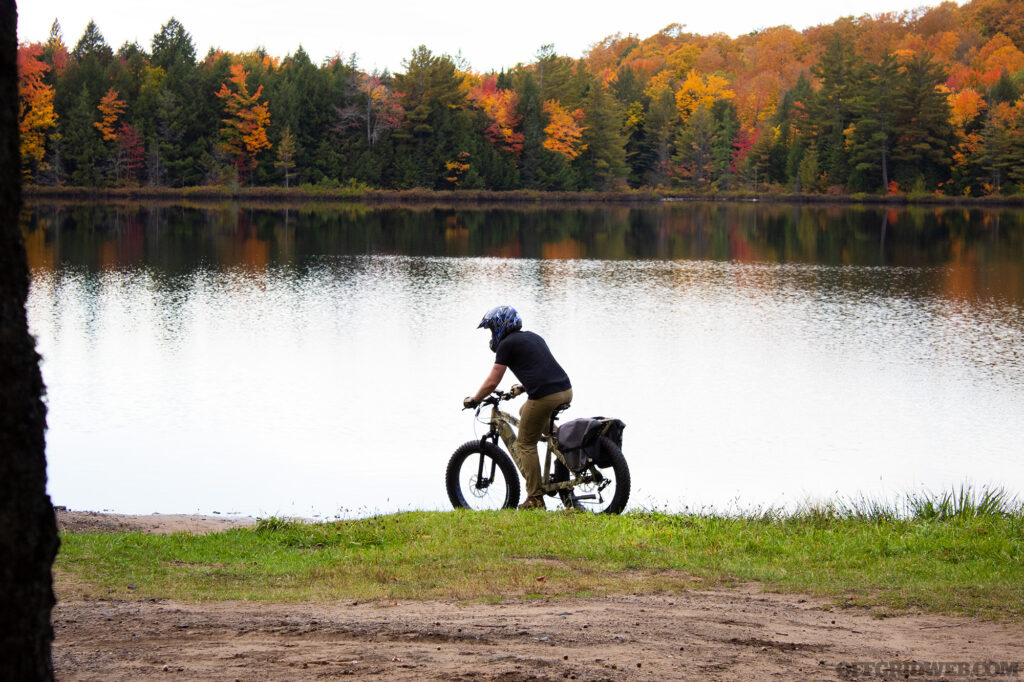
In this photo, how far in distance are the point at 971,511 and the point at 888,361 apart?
12773mm

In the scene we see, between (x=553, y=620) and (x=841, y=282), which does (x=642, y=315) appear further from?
(x=553, y=620)

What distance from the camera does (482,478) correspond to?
35.0 ft

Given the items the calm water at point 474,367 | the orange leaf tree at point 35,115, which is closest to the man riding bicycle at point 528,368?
the calm water at point 474,367

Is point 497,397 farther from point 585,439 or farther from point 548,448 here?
point 585,439

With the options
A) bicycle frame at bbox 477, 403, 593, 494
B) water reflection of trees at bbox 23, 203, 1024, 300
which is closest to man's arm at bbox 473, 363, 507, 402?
bicycle frame at bbox 477, 403, 593, 494

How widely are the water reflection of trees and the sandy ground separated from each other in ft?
102

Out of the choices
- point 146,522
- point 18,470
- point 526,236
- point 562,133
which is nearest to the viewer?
point 18,470

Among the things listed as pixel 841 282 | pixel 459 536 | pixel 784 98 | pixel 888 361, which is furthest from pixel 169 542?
pixel 784 98

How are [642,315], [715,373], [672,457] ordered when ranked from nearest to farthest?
1. [672,457]
2. [715,373]
3. [642,315]

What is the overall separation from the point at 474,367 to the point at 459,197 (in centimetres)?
8188

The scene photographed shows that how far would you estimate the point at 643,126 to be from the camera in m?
119

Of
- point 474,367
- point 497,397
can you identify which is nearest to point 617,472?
point 497,397

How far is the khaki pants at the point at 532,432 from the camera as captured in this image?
386 inches

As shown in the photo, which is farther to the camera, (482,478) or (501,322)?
(482,478)
